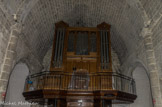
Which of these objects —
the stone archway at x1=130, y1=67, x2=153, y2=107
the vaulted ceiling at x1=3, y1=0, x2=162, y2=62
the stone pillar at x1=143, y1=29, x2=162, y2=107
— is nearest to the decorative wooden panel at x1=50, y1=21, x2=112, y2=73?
the vaulted ceiling at x1=3, y1=0, x2=162, y2=62

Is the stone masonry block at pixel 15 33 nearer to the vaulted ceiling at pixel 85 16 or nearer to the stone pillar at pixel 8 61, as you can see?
the stone pillar at pixel 8 61

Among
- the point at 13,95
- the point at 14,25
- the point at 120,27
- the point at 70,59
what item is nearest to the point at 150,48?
the point at 120,27

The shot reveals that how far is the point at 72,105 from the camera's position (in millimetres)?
8867

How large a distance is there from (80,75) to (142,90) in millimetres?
4327

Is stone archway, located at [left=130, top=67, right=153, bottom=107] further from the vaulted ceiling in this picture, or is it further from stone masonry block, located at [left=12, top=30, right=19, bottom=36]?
stone masonry block, located at [left=12, top=30, right=19, bottom=36]

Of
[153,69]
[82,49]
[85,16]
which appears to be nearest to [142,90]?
[153,69]

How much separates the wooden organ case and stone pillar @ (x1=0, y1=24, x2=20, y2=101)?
5.01 feet

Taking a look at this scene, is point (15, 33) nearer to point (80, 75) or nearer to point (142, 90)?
point (80, 75)

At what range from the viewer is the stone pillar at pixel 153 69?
630 centimetres

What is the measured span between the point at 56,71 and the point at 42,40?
333 centimetres

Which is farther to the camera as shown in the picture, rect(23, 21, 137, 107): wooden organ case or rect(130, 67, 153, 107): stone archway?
rect(130, 67, 153, 107): stone archway

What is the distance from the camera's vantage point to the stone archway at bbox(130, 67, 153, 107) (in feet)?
Answer: 32.6

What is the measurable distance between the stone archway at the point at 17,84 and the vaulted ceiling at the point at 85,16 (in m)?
1.40

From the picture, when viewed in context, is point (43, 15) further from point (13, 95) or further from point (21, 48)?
point (13, 95)
